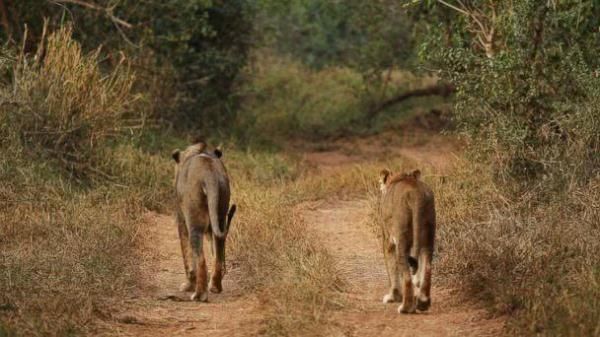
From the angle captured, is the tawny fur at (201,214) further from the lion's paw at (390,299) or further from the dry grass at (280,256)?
the lion's paw at (390,299)

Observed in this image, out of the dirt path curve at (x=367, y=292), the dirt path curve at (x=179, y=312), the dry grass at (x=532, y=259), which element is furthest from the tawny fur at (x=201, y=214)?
the dry grass at (x=532, y=259)

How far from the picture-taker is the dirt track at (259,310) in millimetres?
7402

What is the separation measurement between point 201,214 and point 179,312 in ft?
2.60

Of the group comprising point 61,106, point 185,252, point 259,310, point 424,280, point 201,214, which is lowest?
point 259,310

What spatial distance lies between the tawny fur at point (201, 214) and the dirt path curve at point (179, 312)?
0.50 ft

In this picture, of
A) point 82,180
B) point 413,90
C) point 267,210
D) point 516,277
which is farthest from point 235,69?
point 516,277

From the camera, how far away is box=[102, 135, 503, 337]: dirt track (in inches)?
291

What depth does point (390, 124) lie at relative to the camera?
1919cm

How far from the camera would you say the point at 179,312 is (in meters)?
8.10

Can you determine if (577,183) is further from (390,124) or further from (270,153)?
(390,124)

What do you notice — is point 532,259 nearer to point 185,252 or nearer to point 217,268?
point 217,268

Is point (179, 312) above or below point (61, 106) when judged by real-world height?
below

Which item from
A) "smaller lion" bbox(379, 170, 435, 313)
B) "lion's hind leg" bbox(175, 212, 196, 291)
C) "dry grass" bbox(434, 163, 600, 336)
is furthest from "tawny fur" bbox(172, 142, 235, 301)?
"dry grass" bbox(434, 163, 600, 336)

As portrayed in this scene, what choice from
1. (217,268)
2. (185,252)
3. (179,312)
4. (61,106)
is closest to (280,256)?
(217,268)
